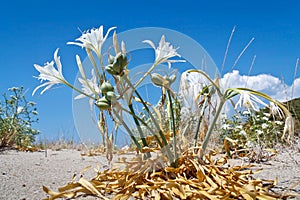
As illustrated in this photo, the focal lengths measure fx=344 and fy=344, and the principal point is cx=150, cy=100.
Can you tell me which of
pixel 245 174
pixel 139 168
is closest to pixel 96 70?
pixel 139 168

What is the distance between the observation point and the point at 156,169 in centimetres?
156

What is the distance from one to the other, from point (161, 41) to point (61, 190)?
2.55 feet

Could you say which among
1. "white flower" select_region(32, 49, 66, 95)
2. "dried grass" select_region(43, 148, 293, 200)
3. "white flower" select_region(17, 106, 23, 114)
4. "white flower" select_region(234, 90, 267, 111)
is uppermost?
"white flower" select_region(17, 106, 23, 114)

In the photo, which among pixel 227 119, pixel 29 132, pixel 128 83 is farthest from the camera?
pixel 29 132

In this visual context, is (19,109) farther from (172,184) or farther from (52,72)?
(172,184)

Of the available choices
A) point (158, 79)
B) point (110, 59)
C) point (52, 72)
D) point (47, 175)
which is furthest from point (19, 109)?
point (158, 79)

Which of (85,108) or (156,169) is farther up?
(85,108)

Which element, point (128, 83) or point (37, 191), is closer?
point (128, 83)

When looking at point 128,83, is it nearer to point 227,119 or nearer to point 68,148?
point 227,119

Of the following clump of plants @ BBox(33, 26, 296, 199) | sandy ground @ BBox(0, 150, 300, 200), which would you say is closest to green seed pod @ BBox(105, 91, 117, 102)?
clump of plants @ BBox(33, 26, 296, 199)

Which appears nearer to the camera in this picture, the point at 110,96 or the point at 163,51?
the point at 110,96

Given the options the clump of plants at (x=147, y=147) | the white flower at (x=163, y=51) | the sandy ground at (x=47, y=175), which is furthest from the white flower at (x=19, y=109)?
the white flower at (x=163, y=51)

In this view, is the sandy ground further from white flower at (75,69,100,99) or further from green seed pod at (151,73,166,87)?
green seed pod at (151,73,166,87)

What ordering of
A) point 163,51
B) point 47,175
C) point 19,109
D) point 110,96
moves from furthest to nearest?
point 19,109 < point 47,175 < point 163,51 < point 110,96
